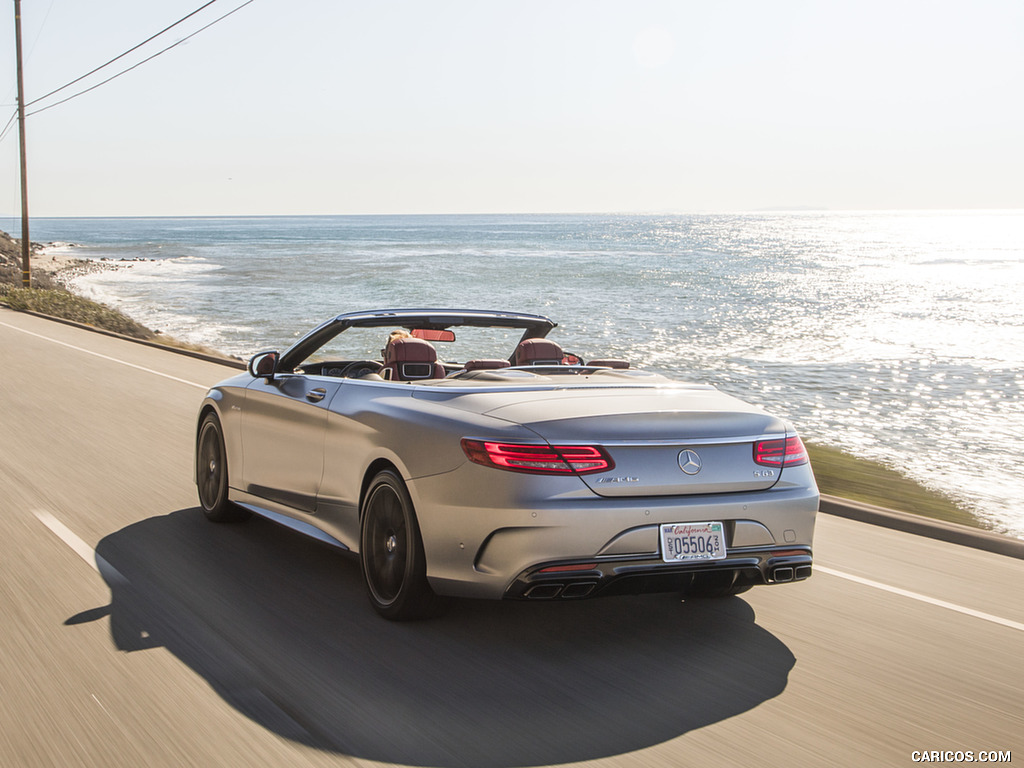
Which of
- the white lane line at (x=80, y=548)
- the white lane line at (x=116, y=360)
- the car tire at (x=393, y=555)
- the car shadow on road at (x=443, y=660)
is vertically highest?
the car tire at (x=393, y=555)

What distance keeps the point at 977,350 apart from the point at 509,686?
102 ft

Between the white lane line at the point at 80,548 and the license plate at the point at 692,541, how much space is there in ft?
9.74

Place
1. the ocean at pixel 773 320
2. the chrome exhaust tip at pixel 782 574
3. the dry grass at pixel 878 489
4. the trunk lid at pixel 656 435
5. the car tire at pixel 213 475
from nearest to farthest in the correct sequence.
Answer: the trunk lid at pixel 656 435
the chrome exhaust tip at pixel 782 574
the car tire at pixel 213 475
the dry grass at pixel 878 489
the ocean at pixel 773 320

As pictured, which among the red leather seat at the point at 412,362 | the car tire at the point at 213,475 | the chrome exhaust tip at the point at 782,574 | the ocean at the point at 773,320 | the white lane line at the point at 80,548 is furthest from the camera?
the ocean at the point at 773,320

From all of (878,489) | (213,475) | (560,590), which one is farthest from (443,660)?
(878,489)

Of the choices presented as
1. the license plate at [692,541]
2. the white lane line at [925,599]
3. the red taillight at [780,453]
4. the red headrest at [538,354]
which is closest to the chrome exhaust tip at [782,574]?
the license plate at [692,541]

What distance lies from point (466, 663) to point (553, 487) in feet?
2.81

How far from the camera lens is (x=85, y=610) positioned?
A: 5137 millimetres

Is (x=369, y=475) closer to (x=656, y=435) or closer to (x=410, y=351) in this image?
(x=410, y=351)

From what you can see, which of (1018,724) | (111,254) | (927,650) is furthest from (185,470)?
(111,254)

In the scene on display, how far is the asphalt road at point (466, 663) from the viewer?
12.1 feet

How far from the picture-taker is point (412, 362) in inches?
234

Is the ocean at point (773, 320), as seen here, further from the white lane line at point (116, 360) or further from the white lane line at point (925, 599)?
the white lane line at point (116, 360)

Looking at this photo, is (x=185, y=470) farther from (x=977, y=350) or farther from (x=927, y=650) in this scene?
(x=977, y=350)
